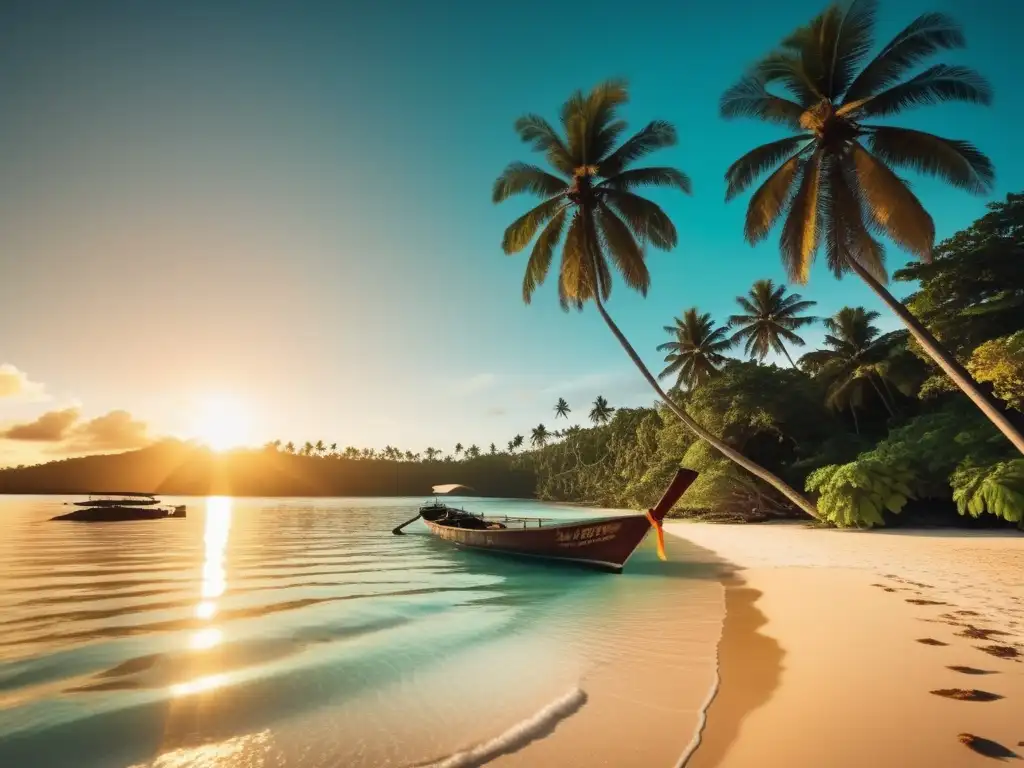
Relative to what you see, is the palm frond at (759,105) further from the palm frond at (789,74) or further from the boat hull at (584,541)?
the boat hull at (584,541)

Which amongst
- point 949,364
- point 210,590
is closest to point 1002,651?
point 949,364

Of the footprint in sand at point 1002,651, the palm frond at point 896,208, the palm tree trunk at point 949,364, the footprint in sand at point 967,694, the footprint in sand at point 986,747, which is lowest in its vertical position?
the footprint in sand at point 1002,651

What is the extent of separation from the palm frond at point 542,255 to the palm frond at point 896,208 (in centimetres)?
963

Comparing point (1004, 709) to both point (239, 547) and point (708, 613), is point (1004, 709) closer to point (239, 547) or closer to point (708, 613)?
point (708, 613)

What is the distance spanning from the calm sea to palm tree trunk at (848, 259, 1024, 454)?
7.78 metres

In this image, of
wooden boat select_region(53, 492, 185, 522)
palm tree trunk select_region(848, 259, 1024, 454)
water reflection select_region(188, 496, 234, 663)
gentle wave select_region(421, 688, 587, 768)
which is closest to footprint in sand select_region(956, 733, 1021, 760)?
gentle wave select_region(421, 688, 587, 768)

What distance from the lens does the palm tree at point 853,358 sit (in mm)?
26469

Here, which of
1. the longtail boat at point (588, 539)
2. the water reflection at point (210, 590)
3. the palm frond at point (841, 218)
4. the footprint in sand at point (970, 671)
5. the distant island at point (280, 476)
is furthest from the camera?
the distant island at point (280, 476)

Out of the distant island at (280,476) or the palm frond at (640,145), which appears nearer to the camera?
the palm frond at (640,145)

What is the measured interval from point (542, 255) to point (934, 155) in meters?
11.8

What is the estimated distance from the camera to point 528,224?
19391 mm

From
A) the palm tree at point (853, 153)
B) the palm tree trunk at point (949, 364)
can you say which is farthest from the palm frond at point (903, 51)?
the palm tree trunk at point (949, 364)

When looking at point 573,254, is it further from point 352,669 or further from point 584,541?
point 352,669

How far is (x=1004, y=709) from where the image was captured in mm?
3947
